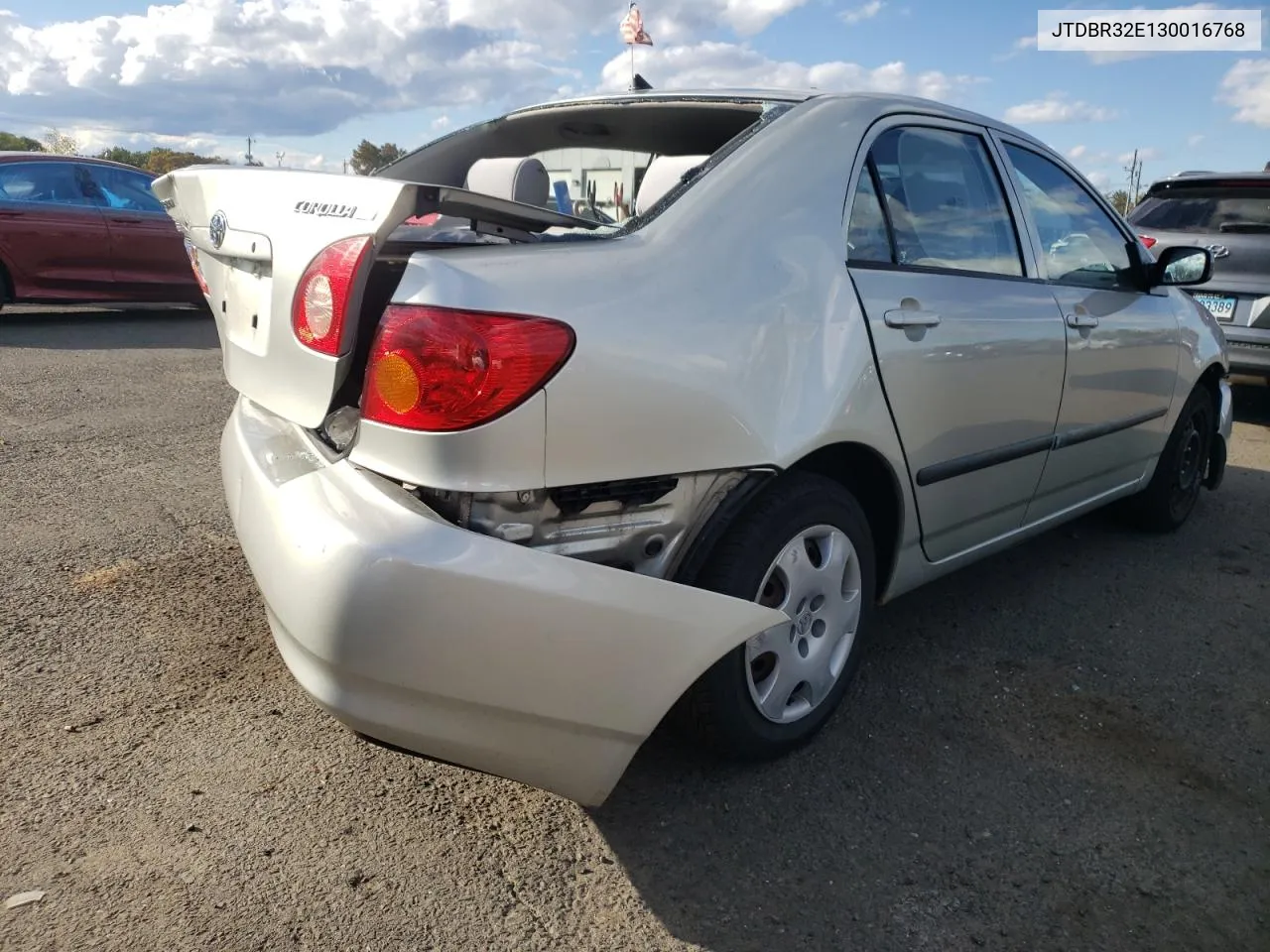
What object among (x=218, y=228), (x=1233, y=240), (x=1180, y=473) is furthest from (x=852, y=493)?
(x=1233, y=240)

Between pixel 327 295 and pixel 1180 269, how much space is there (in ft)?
10.9

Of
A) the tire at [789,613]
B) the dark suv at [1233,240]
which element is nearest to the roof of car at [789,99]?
the tire at [789,613]

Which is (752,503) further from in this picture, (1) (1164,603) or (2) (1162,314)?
(2) (1162,314)

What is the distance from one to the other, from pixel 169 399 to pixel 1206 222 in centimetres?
698

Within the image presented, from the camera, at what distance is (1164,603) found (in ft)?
12.4

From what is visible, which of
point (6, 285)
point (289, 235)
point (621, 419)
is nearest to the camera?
point (621, 419)

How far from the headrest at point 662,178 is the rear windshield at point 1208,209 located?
5794 millimetres

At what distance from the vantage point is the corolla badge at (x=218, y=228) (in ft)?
7.89

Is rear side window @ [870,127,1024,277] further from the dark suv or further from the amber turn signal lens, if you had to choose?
the dark suv

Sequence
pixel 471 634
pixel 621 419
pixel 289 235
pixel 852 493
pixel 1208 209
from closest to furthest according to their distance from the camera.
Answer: pixel 471 634
pixel 621 419
pixel 289 235
pixel 852 493
pixel 1208 209

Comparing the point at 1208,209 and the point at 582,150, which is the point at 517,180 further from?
the point at 1208,209

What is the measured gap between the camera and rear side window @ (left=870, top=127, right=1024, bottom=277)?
9.04 ft

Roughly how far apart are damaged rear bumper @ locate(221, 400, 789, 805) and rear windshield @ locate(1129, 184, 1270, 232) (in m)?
6.33

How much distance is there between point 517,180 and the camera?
9.94ft
